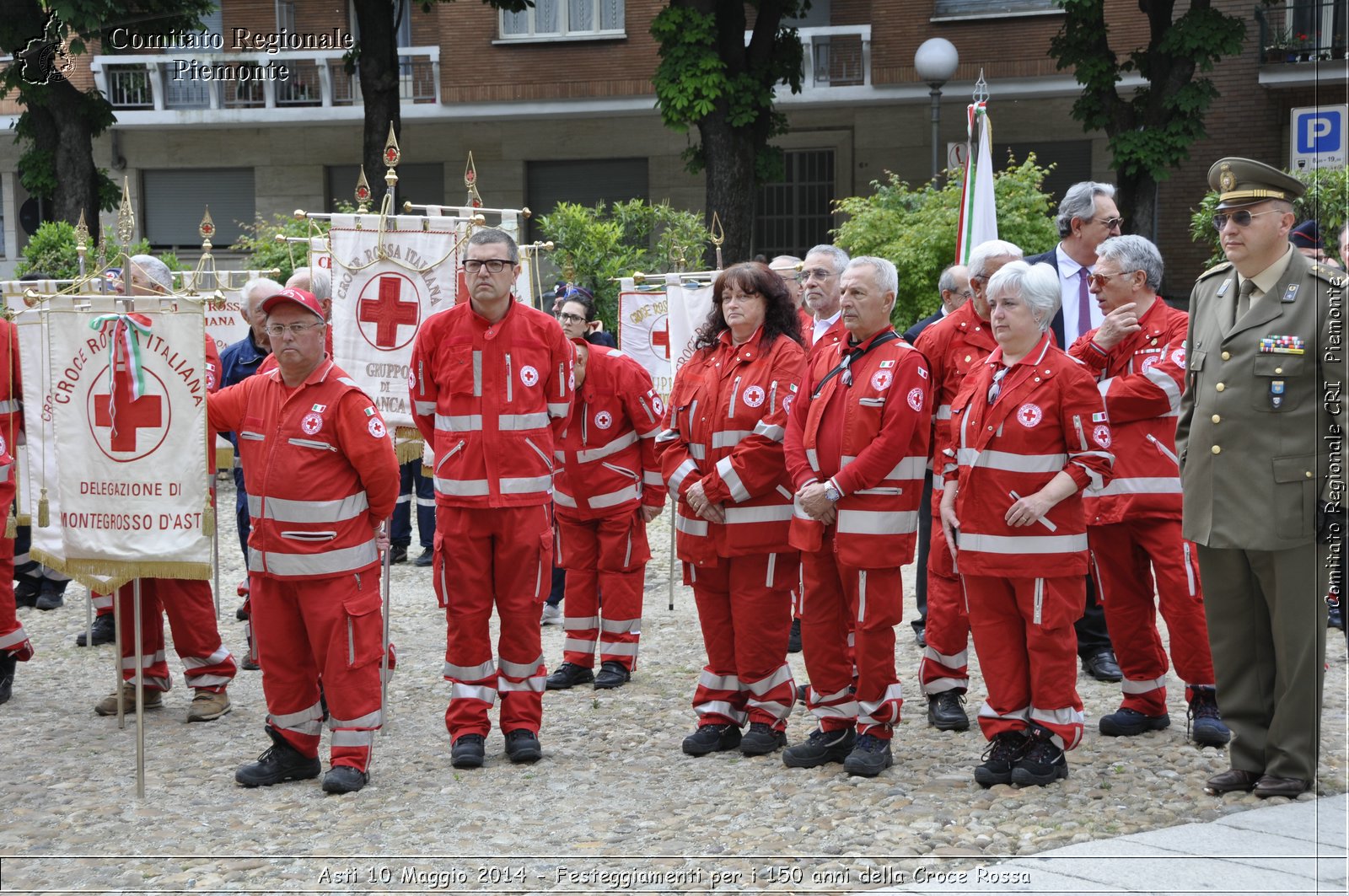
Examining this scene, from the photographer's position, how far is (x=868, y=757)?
618 centimetres

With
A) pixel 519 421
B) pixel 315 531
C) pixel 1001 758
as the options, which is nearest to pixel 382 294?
pixel 519 421

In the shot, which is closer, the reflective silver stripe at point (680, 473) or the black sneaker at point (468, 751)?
the black sneaker at point (468, 751)

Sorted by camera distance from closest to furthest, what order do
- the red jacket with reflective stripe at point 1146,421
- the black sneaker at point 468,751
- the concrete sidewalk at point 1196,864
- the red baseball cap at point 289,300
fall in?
the concrete sidewalk at point 1196,864
the red baseball cap at point 289,300
the black sneaker at point 468,751
the red jacket with reflective stripe at point 1146,421

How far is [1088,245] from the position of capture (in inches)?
298

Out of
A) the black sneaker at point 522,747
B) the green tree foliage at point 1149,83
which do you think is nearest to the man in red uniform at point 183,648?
the black sneaker at point 522,747

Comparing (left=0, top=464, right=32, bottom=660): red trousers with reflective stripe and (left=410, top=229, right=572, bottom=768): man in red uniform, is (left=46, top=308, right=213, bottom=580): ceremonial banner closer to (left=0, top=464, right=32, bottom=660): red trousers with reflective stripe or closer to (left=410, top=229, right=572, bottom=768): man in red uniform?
(left=410, top=229, right=572, bottom=768): man in red uniform

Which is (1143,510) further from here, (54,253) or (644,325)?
(54,253)

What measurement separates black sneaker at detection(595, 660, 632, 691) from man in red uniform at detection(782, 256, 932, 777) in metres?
1.88

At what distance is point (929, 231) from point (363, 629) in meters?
11.7

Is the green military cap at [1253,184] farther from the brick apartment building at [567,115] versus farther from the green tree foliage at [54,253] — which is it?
the brick apartment building at [567,115]

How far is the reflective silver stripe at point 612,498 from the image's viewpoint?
329 inches

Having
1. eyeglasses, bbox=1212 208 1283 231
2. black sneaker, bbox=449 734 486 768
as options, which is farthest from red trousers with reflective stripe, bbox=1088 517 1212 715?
black sneaker, bbox=449 734 486 768

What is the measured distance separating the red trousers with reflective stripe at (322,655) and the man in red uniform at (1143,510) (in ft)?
11.0

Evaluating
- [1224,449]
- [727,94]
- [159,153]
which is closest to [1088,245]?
[1224,449]
